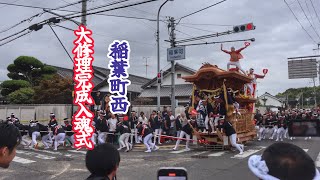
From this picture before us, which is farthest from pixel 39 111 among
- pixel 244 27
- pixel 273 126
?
pixel 273 126

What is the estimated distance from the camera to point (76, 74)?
48.8 ft

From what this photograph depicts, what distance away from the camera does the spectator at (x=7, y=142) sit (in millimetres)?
2850

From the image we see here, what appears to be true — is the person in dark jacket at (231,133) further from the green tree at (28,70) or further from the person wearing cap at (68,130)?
the green tree at (28,70)

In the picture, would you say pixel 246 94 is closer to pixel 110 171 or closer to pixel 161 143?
pixel 161 143

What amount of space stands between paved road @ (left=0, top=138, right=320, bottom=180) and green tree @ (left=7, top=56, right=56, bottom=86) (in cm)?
1546

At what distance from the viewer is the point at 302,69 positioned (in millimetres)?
40344

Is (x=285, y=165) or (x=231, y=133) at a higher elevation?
(x=285, y=165)

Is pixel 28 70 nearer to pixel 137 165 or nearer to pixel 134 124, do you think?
pixel 134 124

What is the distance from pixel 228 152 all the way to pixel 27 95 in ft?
60.0

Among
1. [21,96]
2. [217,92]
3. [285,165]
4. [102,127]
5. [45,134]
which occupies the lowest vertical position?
[45,134]

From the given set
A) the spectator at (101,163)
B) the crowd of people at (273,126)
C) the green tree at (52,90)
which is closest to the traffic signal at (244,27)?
the crowd of people at (273,126)

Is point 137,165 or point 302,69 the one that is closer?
point 137,165

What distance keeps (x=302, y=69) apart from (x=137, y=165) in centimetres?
3413

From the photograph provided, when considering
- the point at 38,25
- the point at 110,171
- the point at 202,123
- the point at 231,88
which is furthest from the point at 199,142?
the point at 110,171
